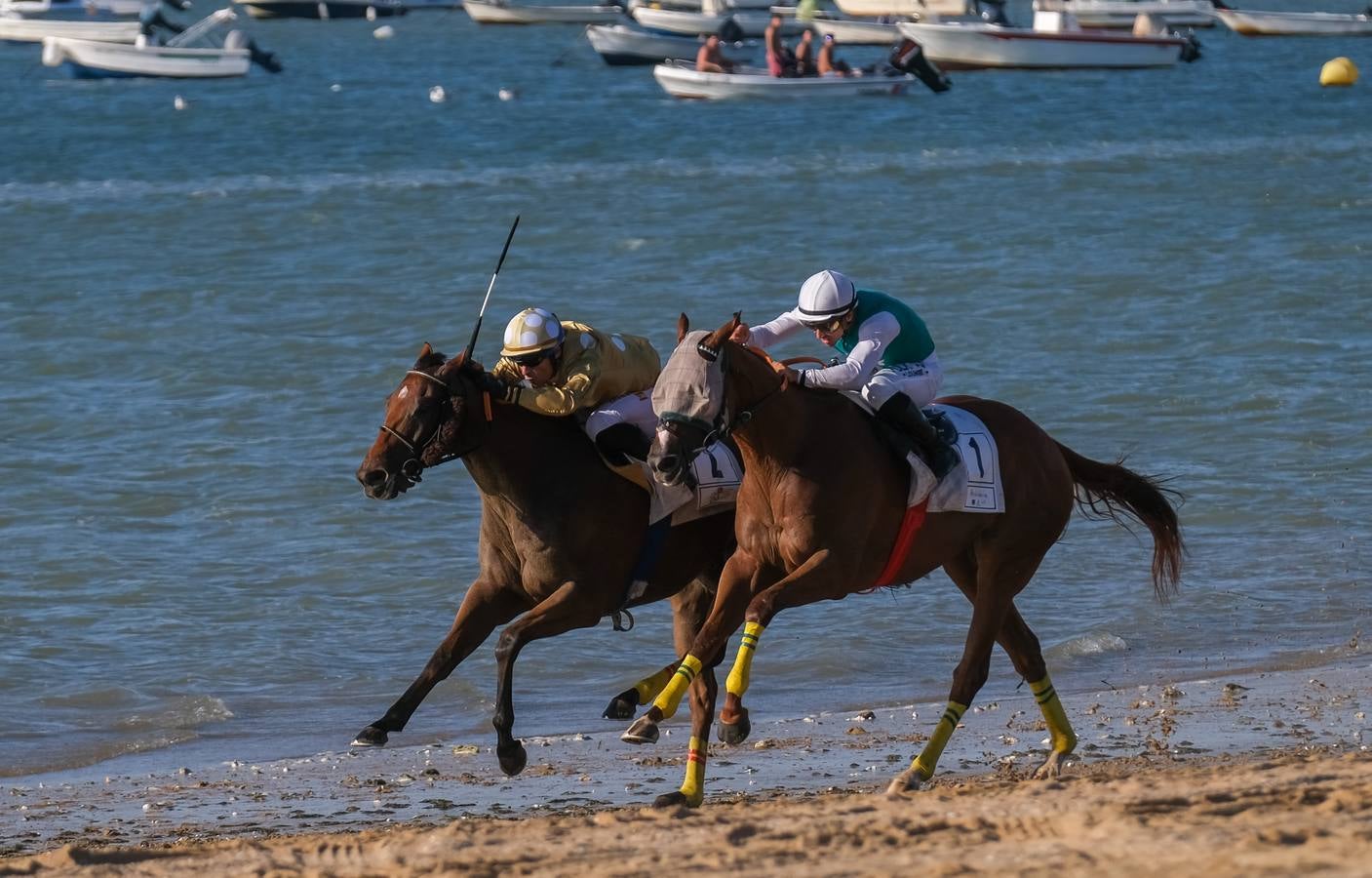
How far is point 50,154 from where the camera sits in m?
43.6

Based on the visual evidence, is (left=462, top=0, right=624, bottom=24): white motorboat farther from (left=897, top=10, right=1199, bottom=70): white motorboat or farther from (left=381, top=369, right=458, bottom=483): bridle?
(left=381, top=369, right=458, bottom=483): bridle

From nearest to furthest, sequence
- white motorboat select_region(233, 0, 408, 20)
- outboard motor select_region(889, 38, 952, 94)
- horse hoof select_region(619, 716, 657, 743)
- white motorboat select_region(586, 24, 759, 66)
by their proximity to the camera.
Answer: horse hoof select_region(619, 716, 657, 743), outboard motor select_region(889, 38, 952, 94), white motorboat select_region(586, 24, 759, 66), white motorboat select_region(233, 0, 408, 20)

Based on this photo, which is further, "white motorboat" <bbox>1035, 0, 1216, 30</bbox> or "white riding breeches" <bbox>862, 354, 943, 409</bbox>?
"white motorboat" <bbox>1035, 0, 1216, 30</bbox>

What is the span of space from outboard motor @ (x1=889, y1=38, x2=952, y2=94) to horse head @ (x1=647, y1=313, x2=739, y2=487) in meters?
43.3

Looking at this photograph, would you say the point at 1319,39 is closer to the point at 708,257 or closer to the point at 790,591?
the point at 708,257

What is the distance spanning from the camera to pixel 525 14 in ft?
275

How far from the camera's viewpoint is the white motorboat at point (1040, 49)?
5859 cm

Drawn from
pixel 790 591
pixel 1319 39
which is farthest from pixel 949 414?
pixel 1319 39

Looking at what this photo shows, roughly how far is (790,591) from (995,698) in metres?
2.93

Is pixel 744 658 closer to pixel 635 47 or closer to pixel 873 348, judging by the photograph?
pixel 873 348

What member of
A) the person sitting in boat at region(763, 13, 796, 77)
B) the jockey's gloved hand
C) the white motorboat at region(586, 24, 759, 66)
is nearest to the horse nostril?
the jockey's gloved hand

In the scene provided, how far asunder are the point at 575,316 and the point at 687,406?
1699 cm

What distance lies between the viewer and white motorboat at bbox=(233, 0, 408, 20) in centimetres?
8969

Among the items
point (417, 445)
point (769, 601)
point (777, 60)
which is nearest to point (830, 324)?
point (769, 601)
